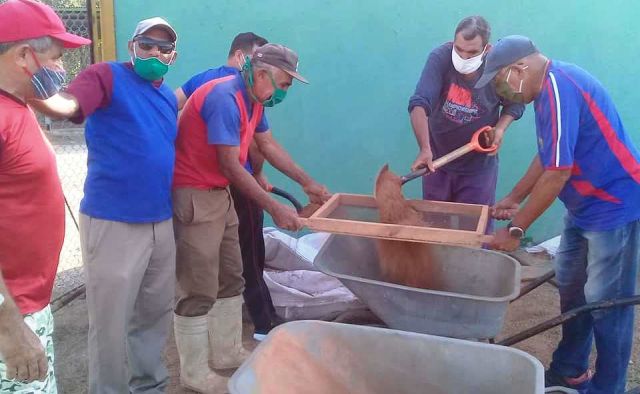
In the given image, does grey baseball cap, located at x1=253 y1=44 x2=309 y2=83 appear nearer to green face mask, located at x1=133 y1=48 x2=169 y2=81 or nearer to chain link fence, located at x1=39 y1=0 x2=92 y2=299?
green face mask, located at x1=133 y1=48 x2=169 y2=81

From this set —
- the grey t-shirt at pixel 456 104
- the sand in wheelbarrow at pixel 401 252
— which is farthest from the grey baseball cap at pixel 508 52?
the grey t-shirt at pixel 456 104

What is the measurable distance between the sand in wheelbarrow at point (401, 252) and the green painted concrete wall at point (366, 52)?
2078 millimetres

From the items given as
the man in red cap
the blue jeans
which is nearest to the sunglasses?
the man in red cap

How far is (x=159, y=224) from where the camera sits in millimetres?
2955

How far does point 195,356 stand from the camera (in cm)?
355

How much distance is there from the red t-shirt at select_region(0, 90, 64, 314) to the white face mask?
9.04ft

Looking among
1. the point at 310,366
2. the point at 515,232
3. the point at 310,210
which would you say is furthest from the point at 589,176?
the point at 310,366

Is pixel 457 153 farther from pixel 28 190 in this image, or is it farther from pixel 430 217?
pixel 28 190

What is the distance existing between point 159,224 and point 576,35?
422 cm

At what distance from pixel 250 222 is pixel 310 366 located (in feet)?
6.69

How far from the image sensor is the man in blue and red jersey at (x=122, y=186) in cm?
274

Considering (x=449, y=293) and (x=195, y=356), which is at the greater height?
(x=449, y=293)

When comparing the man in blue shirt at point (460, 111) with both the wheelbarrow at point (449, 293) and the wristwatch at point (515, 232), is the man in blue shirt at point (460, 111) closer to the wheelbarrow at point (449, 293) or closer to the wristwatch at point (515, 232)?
the wheelbarrow at point (449, 293)

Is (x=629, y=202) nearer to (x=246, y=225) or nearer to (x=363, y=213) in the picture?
(x=363, y=213)
